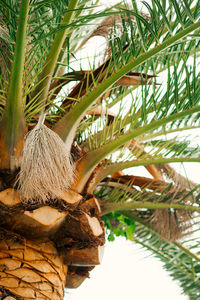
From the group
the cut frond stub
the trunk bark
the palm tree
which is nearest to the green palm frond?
the palm tree

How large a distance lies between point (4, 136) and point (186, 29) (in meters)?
0.95

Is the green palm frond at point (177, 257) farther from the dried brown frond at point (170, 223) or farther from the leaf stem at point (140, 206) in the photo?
the leaf stem at point (140, 206)

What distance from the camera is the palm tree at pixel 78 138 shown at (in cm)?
166

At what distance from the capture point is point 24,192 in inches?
68.0

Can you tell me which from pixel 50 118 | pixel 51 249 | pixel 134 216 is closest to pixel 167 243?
pixel 134 216

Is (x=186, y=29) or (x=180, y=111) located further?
(x=180, y=111)

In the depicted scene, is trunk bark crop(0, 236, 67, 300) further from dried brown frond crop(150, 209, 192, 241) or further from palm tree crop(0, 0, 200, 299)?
dried brown frond crop(150, 209, 192, 241)

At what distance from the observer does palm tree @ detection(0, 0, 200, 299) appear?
5.44 ft

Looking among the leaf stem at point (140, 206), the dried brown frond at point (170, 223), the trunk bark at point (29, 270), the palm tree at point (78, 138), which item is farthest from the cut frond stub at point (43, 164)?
the dried brown frond at point (170, 223)

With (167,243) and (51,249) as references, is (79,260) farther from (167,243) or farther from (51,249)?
(167,243)

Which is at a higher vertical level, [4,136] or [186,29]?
[186,29]

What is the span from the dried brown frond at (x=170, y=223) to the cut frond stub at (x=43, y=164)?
1.07 metres

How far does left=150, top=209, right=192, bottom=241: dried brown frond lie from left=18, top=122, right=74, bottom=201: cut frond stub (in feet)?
3.52

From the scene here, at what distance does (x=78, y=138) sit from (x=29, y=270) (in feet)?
2.83
